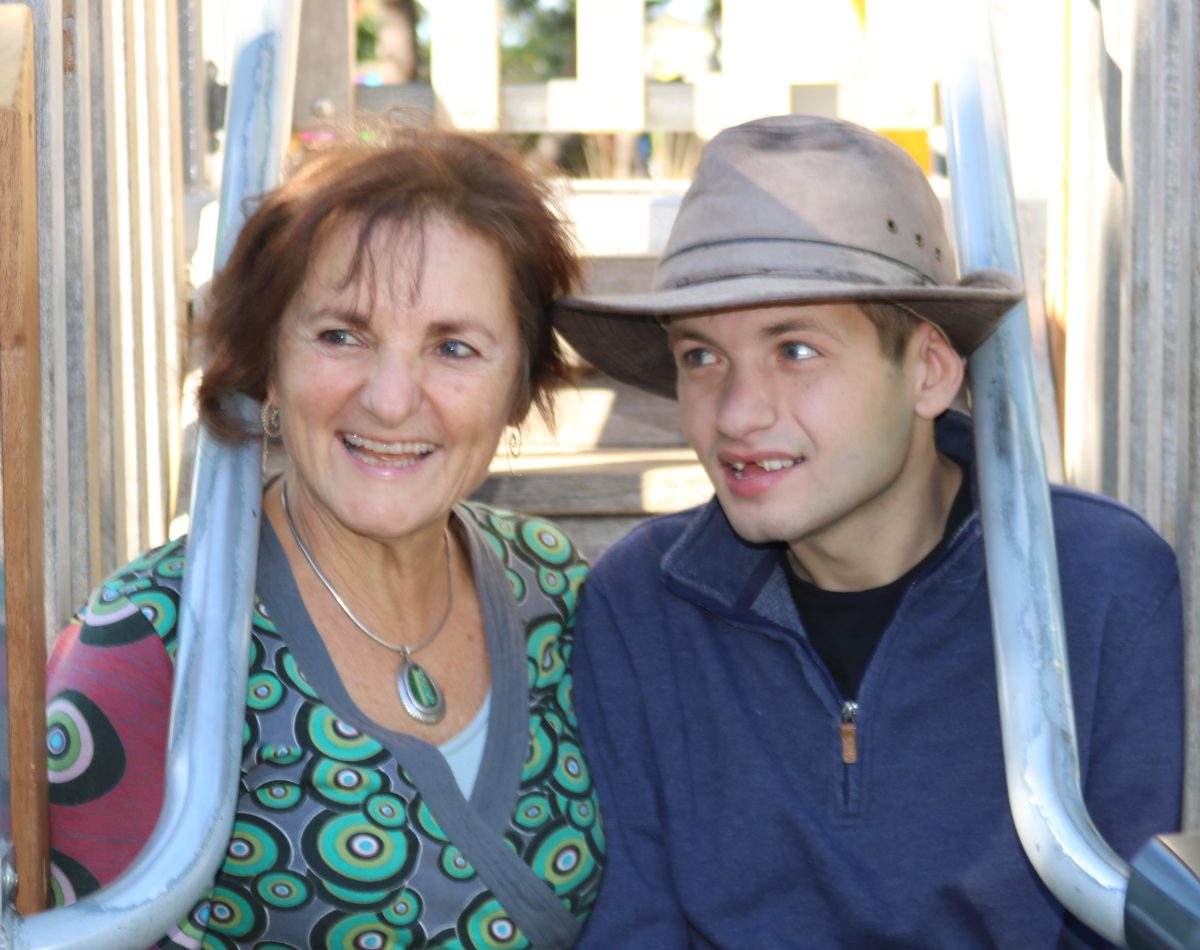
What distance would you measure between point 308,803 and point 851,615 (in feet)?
2.04

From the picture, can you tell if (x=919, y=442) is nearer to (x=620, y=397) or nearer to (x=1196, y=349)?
(x=1196, y=349)

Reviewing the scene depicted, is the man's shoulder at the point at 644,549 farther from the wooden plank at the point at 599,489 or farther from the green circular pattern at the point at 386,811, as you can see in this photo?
the wooden plank at the point at 599,489

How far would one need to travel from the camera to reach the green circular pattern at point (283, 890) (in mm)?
1648

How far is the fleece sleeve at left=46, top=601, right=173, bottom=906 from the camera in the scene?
153 cm

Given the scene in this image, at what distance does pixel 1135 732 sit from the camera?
167 centimetres

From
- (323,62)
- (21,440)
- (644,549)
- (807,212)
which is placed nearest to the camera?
(21,440)

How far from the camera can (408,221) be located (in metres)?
1.75

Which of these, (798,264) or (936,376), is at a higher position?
(798,264)

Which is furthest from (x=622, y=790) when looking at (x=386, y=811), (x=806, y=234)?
(x=806, y=234)

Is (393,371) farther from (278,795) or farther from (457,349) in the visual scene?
(278,795)

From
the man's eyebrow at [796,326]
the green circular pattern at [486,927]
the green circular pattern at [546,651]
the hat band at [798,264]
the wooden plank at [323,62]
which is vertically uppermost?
the wooden plank at [323,62]

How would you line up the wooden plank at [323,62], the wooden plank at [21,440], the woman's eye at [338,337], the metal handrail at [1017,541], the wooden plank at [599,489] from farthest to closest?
the wooden plank at [323,62] → the wooden plank at [599,489] → the woman's eye at [338,337] → the metal handrail at [1017,541] → the wooden plank at [21,440]

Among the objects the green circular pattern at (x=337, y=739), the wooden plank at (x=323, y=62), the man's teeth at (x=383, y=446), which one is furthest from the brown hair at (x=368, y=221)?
the wooden plank at (x=323, y=62)

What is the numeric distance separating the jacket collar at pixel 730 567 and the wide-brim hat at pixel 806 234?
0.80 feet
